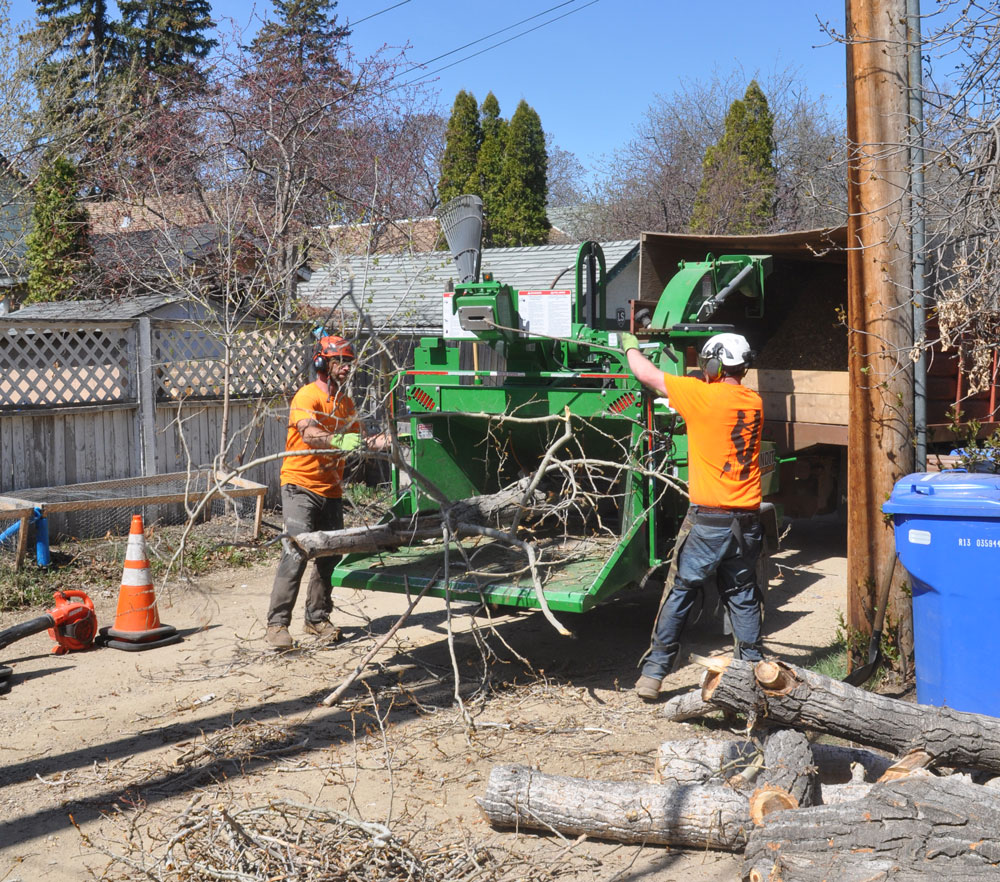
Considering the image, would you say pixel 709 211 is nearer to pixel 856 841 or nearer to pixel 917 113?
pixel 917 113

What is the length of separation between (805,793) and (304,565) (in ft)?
10.8

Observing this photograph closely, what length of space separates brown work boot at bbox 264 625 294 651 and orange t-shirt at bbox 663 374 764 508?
2.69 m

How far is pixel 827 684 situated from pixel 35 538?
6360mm

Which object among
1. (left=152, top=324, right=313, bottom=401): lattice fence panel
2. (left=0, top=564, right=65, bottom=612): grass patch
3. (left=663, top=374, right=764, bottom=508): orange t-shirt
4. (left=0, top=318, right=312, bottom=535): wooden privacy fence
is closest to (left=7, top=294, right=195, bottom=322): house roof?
(left=152, top=324, right=313, bottom=401): lattice fence panel

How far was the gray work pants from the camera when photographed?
6230 mm

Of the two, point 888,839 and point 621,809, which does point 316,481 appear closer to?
point 621,809

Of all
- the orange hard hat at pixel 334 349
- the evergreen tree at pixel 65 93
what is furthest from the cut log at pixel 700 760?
the evergreen tree at pixel 65 93

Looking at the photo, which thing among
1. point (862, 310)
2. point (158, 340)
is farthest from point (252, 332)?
point (862, 310)

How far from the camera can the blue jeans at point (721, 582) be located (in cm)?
521

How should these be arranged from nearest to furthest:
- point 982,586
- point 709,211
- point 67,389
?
point 982,586, point 67,389, point 709,211

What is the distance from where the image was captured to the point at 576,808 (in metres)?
3.86

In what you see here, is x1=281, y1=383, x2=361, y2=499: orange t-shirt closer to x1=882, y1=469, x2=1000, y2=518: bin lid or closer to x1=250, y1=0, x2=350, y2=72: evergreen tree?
x1=882, y1=469, x2=1000, y2=518: bin lid

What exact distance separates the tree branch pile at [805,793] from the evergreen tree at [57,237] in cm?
1503

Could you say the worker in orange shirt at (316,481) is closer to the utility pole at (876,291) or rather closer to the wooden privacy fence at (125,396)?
the wooden privacy fence at (125,396)
